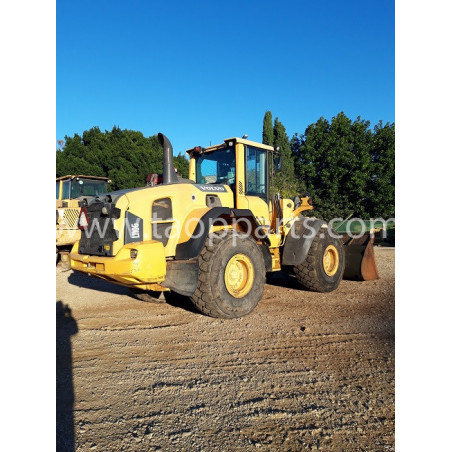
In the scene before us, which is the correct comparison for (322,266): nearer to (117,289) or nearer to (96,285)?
(117,289)

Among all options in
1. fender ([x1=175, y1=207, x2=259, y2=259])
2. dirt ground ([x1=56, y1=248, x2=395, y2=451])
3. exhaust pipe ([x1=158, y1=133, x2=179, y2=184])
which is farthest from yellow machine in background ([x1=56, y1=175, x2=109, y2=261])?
fender ([x1=175, y1=207, x2=259, y2=259])

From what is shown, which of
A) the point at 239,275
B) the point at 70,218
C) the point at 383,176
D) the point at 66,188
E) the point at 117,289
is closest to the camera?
the point at 239,275

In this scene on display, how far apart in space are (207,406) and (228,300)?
7.03 ft

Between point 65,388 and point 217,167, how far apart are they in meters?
4.13

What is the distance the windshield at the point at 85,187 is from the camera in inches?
473

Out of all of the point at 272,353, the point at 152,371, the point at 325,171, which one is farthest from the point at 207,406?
the point at 325,171

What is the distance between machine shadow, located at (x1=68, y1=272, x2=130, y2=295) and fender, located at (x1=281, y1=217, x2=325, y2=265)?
123 inches

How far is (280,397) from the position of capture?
107 inches

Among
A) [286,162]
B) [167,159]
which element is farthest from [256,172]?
[286,162]

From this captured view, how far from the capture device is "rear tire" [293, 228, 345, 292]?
6312 millimetres

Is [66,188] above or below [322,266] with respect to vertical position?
above

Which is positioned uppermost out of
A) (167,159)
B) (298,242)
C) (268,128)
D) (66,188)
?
(268,128)

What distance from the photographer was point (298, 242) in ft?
20.2

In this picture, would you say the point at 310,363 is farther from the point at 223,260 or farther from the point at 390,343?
the point at 223,260
